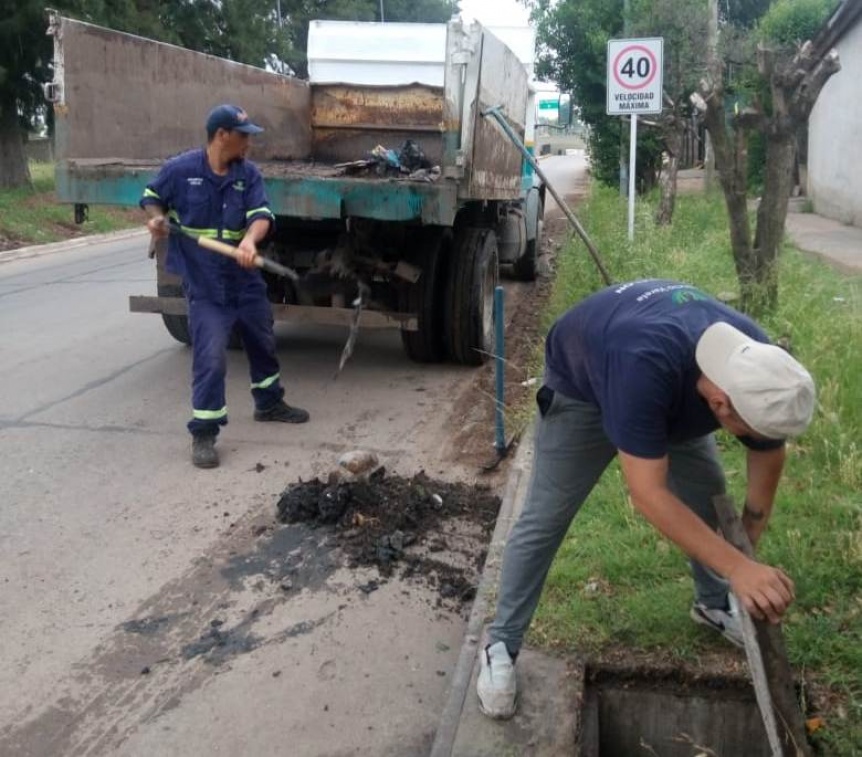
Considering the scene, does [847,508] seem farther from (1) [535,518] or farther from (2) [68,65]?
(2) [68,65]

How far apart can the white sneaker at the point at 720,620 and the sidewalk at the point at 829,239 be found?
27.0 feet

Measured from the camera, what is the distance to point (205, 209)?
5.52 metres

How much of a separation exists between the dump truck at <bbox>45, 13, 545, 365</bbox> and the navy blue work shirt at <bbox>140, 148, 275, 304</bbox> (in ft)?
1.88

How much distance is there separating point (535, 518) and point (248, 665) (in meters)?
1.19

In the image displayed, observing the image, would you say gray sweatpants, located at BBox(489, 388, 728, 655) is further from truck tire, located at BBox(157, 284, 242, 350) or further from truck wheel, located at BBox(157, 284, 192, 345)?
truck wheel, located at BBox(157, 284, 192, 345)

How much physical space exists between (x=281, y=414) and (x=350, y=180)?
1.47 meters

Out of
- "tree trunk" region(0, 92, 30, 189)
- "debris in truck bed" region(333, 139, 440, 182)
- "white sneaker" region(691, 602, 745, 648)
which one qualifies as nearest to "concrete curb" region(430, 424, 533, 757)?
"white sneaker" region(691, 602, 745, 648)

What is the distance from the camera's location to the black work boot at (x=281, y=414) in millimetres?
6066

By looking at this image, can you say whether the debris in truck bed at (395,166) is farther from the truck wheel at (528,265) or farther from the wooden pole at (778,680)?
the wooden pole at (778,680)

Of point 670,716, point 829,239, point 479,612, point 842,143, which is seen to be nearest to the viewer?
point 670,716

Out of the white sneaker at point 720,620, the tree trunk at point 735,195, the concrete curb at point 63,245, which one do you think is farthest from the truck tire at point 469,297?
the concrete curb at point 63,245

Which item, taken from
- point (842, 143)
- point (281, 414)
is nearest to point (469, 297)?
point (281, 414)

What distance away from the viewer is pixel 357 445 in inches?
225

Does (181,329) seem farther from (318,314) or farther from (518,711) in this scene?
(518,711)
